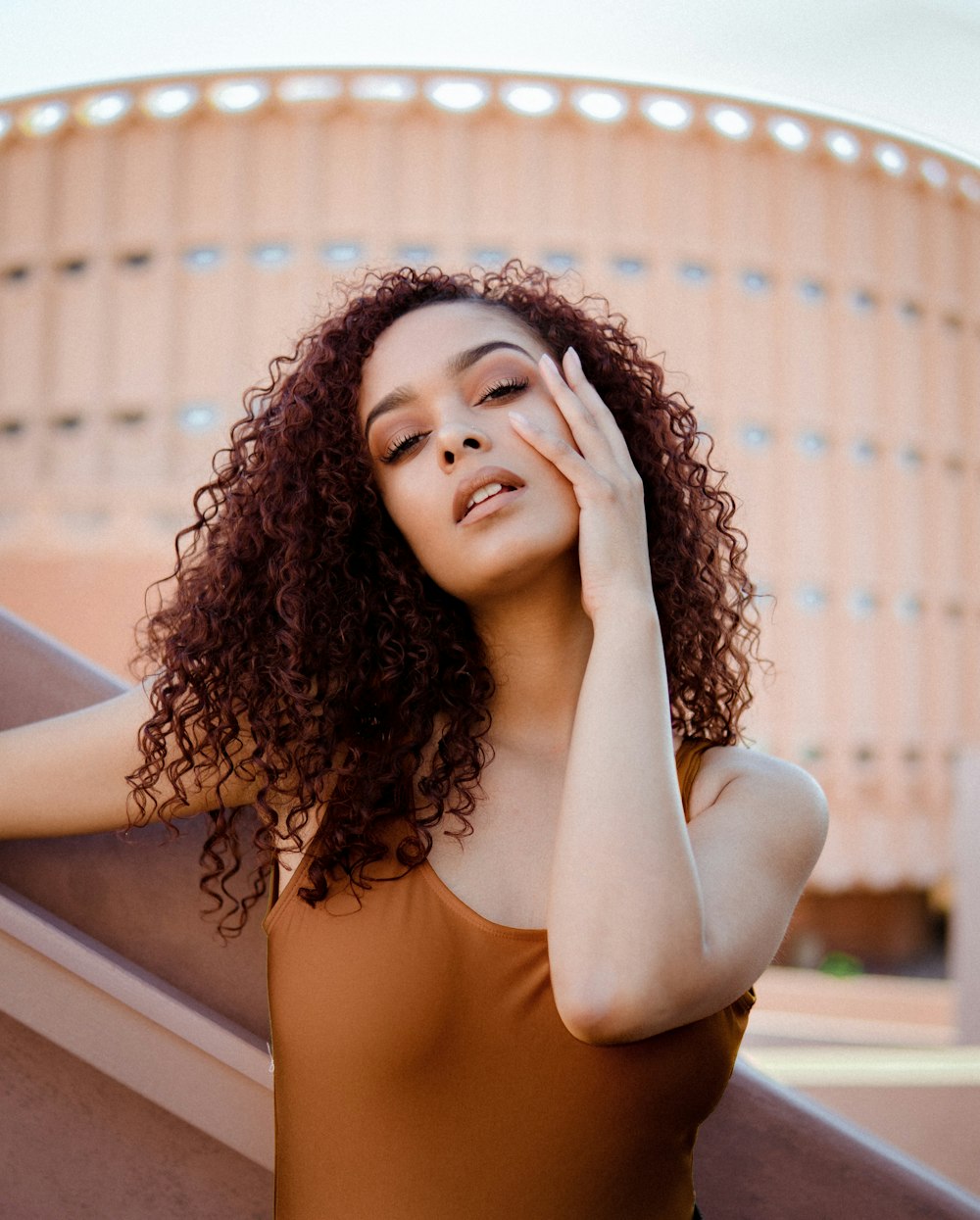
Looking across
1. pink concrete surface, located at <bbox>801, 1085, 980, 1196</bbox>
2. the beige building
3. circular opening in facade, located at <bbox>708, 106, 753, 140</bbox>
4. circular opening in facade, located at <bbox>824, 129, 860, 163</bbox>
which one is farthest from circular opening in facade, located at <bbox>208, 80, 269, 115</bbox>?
pink concrete surface, located at <bbox>801, 1085, 980, 1196</bbox>

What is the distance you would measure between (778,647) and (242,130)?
46.5ft

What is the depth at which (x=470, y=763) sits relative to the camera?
3.71 feet

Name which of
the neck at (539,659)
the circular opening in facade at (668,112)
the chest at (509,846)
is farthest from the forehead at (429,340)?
the circular opening in facade at (668,112)

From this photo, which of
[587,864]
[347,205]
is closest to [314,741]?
[587,864]

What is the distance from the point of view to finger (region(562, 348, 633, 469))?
115 centimetres

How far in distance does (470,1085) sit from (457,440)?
0.62m

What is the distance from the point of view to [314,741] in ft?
3.60

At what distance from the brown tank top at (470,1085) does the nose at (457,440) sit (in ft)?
1.48

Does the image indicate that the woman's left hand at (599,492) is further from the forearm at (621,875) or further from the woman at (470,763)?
the forearm at (621,875)

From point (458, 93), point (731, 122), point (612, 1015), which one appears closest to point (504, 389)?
point (612, 1015)

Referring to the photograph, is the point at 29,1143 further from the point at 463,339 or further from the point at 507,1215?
the point at 463,339

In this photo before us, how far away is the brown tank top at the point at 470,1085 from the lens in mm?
955

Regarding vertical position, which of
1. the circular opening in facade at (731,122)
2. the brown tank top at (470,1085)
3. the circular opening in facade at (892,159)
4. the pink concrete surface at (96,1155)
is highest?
the circular opening in facade at (731,122)

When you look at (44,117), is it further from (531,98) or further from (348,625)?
(348,625)
